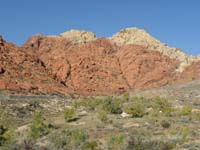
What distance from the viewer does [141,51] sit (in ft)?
419

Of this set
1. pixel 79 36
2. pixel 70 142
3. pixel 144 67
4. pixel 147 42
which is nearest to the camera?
pixel 70 142

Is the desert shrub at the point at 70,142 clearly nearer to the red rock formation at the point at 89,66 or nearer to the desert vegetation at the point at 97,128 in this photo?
the desert vegetation at the point at 97,128

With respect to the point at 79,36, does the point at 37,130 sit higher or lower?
lower

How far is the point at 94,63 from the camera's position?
12156 cm

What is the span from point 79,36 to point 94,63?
14584mm

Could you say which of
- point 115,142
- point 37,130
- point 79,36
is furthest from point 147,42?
point 115,142

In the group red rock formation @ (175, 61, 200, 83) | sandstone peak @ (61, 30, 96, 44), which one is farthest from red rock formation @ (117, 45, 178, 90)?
sandstone peak @ (61, 30, 96, 44)

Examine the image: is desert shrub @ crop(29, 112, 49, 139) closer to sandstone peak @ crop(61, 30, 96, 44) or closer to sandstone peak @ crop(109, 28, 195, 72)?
sandstone peak @ crop(61, 30, 96, 44)

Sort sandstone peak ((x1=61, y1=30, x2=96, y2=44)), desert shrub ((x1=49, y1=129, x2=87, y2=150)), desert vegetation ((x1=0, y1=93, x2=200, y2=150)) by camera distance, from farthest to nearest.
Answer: sandstone peak ((x1=61, y1=30, x2=96, y2=44)), desert shrub ((x1=49, y1=129, x2=87, y2=150)), desert vegetation ((x1=0, y1=93, x2=200, y2=150))

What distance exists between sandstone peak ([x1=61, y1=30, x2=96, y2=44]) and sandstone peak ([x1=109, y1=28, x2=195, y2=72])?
6.23 metres

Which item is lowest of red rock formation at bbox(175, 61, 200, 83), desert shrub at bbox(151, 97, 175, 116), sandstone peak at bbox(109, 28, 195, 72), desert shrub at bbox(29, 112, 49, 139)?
desert shrub at bbox(29, 112, 49, 139)

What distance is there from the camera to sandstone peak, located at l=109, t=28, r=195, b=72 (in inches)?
5187

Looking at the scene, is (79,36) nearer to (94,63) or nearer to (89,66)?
(94,63)

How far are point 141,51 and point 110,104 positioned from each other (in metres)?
63.9
